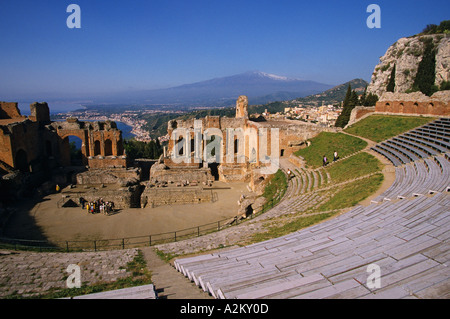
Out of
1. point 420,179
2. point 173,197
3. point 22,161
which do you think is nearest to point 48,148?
point 22,161

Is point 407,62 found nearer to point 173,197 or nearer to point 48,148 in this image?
point 173,197

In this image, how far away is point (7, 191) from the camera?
22.4m

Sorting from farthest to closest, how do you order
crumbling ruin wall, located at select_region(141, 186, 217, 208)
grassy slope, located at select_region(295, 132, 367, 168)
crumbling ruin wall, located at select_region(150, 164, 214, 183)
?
crumbling ruin wall, located at select_region(150, 164, 214, 183)
crumbling ruin wall, located at select_region(141, 186, 217, 208)
grassy slope, located at select_region(295, 132, 367, 168)

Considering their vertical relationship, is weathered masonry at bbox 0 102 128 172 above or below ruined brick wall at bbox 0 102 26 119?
below

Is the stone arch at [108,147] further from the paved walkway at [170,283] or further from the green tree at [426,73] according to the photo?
the green tree at [426,73]

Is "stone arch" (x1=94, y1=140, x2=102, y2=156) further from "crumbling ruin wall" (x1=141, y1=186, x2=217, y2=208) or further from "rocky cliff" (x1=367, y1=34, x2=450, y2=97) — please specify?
"rocky cliff" (x1=367, y1=34, x2=450, y2=97)

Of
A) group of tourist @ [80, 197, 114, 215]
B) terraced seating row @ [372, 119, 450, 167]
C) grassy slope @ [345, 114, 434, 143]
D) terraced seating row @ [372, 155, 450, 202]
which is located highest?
grassy slope @ [345, 114, 434, 143]

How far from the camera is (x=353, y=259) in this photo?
21.6 feet

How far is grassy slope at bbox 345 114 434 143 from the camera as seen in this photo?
21.8m

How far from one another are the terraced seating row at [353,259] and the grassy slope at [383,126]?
12.3 metres

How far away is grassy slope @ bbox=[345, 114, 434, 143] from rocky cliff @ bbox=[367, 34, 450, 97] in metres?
29.2

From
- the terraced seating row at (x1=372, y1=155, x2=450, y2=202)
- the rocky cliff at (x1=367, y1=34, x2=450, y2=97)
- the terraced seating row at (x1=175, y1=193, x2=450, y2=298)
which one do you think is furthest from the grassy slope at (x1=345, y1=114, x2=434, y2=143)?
the rocky cliff at (x1=367, y1=34, x2=450, y2=97)
